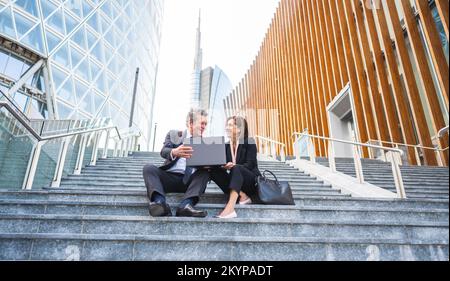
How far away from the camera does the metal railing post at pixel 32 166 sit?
3570 millimetres

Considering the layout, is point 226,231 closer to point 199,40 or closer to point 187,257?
point 187,257

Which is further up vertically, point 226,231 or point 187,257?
point 226,231

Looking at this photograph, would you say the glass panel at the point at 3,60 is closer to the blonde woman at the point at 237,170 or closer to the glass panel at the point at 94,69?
the glass panel at the point at 94,69

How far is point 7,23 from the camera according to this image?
15.1 m

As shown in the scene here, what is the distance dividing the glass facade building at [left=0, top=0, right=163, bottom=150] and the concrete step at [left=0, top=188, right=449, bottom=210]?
11.1m

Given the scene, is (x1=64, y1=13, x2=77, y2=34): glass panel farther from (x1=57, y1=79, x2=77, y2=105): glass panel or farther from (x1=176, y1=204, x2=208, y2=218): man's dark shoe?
(x1=176, y1=204, x2=208, y2=218): man's dark shoe

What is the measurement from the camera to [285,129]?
15.4 metres

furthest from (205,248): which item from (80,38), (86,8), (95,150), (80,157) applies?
(86,8)

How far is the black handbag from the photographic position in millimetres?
2842

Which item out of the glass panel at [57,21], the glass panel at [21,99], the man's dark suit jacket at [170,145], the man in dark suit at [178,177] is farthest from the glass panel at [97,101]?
the man in dark suit at [178,177]

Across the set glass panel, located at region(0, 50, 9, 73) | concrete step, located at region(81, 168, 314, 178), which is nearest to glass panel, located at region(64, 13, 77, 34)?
glass panel, located at region(0, 50, 9, 73)
